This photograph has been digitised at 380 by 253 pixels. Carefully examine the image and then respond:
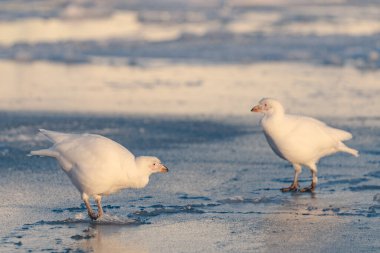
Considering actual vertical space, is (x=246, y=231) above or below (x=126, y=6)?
below

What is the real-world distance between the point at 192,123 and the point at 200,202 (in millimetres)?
4134

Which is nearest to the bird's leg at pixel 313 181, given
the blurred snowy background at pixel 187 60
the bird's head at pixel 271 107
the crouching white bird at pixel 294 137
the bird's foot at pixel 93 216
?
the crouching white bird at pixel 294 137

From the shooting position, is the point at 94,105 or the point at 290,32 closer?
the point at 94,105

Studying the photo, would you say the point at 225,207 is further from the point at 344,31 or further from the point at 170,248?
the point at 344,31

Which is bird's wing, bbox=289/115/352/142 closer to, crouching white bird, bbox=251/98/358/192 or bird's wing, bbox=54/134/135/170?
crouching white bird, bbox=251/98/358/192

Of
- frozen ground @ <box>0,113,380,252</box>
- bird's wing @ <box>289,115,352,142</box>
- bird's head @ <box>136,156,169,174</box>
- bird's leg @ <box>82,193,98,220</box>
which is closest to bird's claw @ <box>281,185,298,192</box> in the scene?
frozen ground @ <box>0,113,380,252</box>

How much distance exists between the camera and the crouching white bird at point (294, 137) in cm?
868

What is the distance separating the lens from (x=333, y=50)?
19938 millimetres

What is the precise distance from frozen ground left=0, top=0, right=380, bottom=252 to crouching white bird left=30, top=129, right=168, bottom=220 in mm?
250

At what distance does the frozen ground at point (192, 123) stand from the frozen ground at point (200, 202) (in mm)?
18

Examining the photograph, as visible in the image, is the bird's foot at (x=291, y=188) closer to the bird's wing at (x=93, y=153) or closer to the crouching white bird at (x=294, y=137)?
the crouching white bird at (x=294, y=137)

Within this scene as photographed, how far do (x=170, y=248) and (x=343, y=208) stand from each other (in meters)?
1.91

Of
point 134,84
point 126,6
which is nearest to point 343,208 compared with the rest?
point 134,84

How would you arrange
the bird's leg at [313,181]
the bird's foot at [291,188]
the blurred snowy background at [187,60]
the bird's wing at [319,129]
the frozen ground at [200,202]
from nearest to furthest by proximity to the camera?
the frozen ground at [200,202] < the bird's foot at [291,188] < the bird's leg at [313,181] < the bird's wing at [319,129] < the blurred snowy background at [187,60]
